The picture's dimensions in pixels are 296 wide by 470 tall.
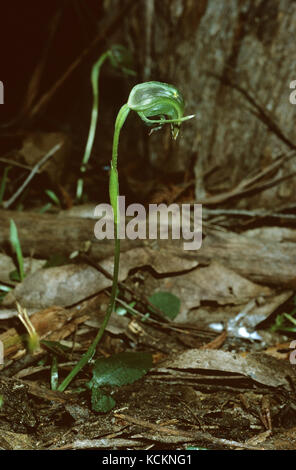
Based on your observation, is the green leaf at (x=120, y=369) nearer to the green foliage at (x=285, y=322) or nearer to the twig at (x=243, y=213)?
the green foliage at (x=285, y=322)

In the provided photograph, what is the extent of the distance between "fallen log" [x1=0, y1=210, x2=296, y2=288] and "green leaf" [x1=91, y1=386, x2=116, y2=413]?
768 millimetres

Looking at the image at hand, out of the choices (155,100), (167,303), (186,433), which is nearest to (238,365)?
(186,433)

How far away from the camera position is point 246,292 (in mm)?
1865

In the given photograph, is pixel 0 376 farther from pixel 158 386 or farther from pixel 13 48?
pixel 13 48

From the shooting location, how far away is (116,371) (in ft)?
4.58

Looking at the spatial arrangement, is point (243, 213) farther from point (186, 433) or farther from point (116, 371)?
point (186, 433)

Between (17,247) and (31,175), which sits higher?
(31,175)

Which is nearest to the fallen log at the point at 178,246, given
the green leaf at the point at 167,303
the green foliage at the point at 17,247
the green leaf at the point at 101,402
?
the green foliage at the point at 17,247

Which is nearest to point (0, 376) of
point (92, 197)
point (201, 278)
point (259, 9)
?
point (201, 278)

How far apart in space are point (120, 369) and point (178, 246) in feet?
2.43

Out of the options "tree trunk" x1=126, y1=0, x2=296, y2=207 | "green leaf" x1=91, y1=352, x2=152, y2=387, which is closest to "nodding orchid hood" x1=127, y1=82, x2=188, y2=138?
"green leaf" x1=91, y1=352, x2=152, y2=387

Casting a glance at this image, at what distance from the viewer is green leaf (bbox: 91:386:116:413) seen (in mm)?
1251

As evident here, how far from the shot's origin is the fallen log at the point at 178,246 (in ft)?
6.21

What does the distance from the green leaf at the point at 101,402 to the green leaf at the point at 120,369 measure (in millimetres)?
52
